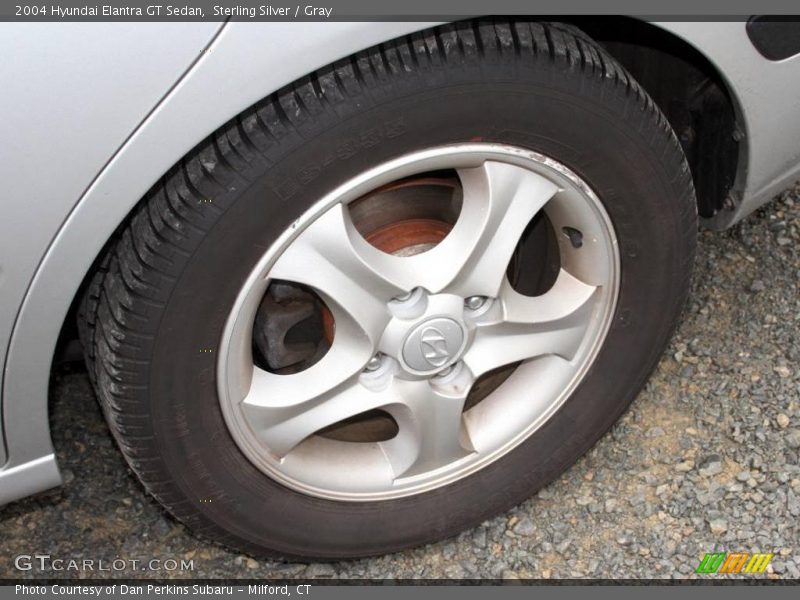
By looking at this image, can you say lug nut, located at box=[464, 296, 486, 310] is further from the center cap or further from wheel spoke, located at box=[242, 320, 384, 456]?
wheel spoke, located at box=[242, 320, 384, 456]

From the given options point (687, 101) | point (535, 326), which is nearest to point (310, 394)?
point (535, 326)

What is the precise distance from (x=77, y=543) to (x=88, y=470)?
0.66 ft

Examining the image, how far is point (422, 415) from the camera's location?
212 cm

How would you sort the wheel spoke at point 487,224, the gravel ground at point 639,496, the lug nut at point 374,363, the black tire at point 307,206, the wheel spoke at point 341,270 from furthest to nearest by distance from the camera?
the gravel ground at point 639,496, the lug nut at point 374,363, the wheel spoke at point 487,224, the wheel spoke at point 341,270, the black tire at point 307,206

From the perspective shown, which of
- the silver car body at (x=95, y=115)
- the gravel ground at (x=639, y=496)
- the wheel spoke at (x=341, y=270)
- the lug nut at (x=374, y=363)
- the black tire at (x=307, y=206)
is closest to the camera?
the silver car body at (x=95, y=115)

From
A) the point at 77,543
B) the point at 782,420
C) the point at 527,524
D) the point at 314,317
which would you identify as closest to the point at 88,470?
the point at 77,543

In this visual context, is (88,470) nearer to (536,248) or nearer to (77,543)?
(77,543)

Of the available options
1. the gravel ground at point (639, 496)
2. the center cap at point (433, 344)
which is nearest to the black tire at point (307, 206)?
the gravel ground at point (639, 496)

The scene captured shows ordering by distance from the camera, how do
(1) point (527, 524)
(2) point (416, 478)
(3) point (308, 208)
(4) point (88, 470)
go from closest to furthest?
(3) point (308, 208) → (2) point (416, 478) → (1) point (527, 524) → (4) point (88, 470)

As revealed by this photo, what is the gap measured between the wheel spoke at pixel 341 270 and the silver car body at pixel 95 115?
0.29 m

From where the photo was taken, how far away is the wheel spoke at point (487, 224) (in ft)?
6.23

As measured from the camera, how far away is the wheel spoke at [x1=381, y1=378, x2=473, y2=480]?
211cm

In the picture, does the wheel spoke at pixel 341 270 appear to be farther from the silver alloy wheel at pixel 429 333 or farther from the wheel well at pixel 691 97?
the wheel well at pixel 691 97

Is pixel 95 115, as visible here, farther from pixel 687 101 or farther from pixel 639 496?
pixel 639 496
